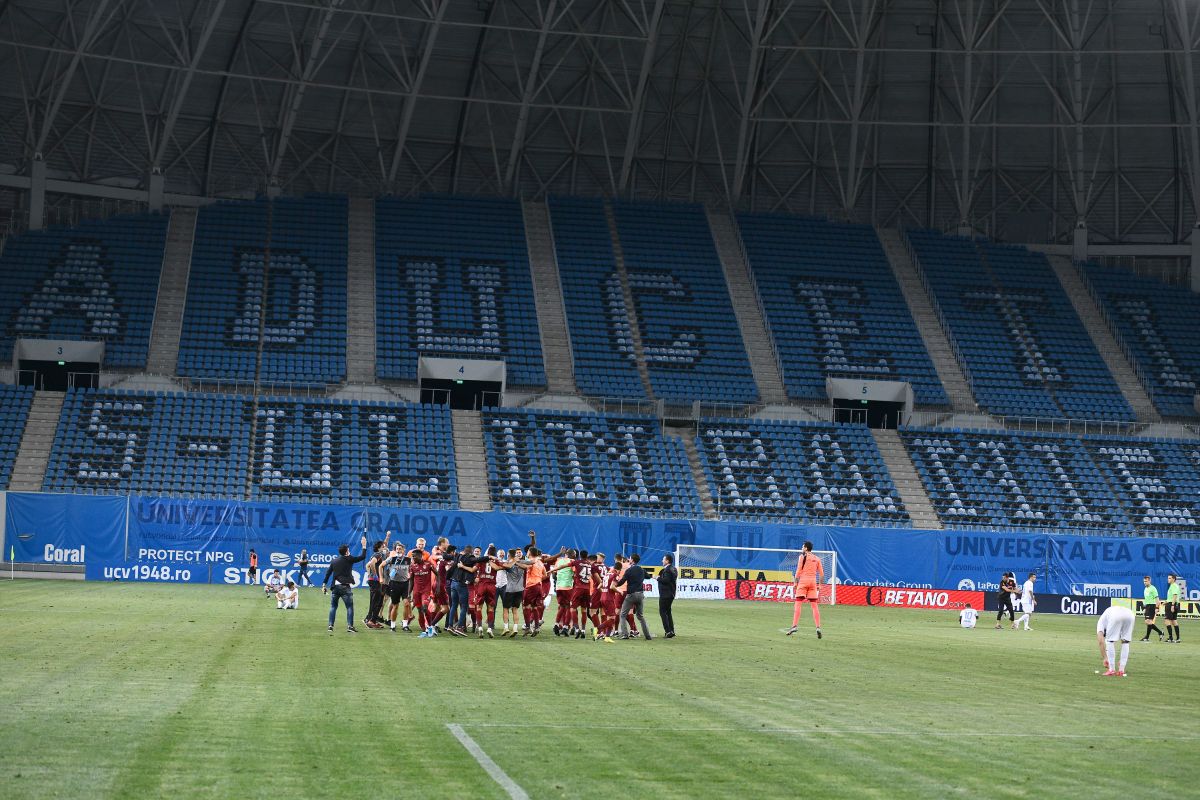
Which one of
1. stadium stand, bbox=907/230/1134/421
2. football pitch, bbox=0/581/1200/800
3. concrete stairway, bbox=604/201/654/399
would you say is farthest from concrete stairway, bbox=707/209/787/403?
football pitch, bbox=0/581/1200/800

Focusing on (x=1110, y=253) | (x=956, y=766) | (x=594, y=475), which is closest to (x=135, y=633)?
(x=956, y=766)

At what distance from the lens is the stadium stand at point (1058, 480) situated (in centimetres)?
6297

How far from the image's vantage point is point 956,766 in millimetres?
14305

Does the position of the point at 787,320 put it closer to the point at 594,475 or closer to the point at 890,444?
the point at 890,444

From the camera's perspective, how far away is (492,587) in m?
31.7

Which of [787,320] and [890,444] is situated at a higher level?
[787,320]

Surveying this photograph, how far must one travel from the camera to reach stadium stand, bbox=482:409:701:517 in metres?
60.6

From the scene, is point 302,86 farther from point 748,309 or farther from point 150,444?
point 748,309

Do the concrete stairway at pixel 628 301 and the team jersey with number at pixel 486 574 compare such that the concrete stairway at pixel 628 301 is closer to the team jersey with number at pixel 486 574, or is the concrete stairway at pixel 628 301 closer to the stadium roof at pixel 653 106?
the stadium roof at pixel 653 106

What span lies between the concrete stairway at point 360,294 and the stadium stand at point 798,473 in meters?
15.8

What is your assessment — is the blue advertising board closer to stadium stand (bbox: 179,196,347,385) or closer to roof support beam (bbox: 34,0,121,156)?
stadium stand (bbox: 179,196,347,385)

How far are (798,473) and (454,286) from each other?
65.1 ft

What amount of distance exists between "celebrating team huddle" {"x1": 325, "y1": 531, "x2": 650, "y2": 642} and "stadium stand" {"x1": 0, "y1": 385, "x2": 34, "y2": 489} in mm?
29387

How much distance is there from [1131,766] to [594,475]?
158ft
